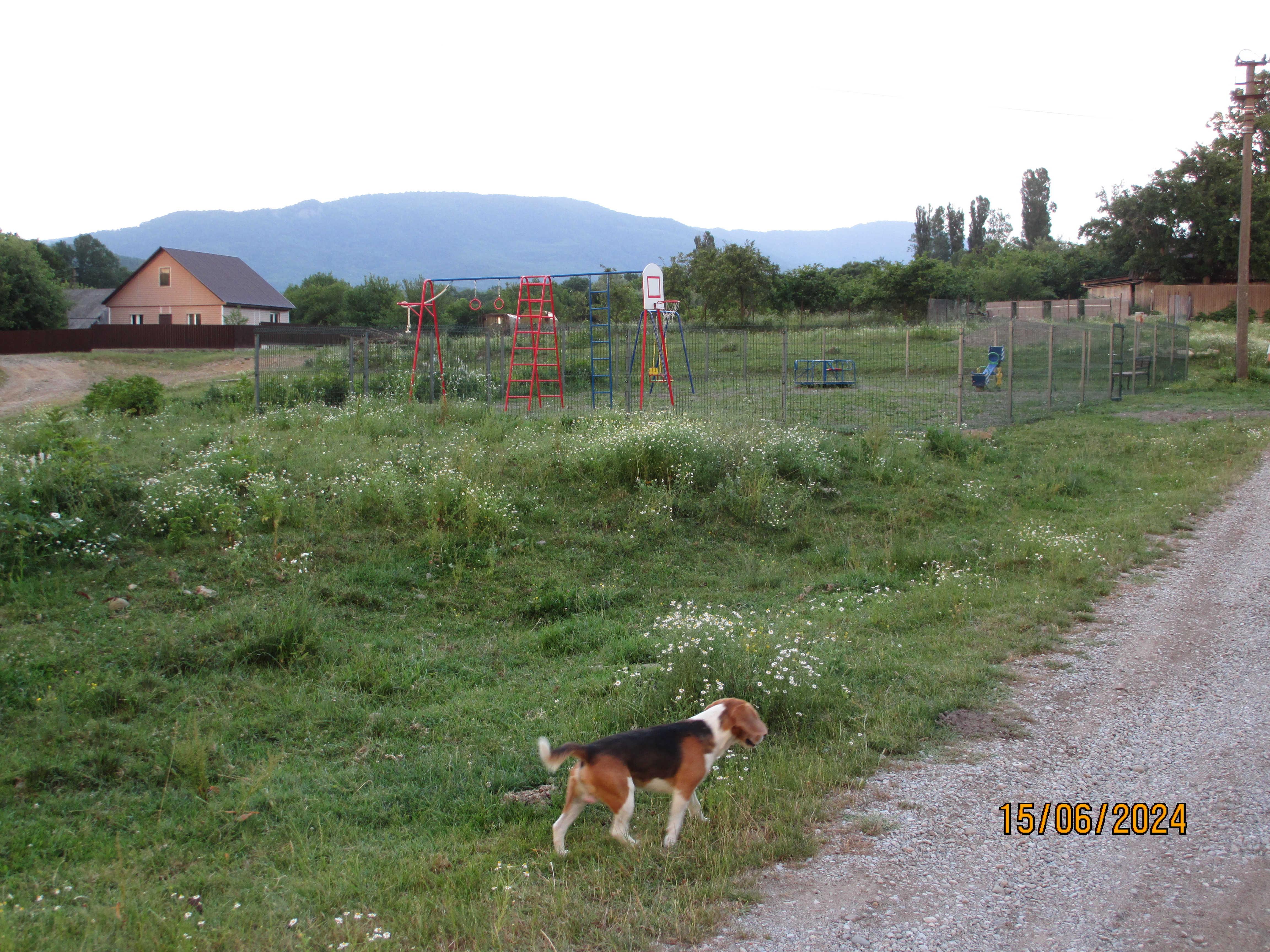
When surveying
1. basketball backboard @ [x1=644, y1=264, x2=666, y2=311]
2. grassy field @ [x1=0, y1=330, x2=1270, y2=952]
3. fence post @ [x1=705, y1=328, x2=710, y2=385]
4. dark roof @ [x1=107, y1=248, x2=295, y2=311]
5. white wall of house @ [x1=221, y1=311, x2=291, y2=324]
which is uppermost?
dark roof @ [x1=107, y1=248, x2=295, y2=311]

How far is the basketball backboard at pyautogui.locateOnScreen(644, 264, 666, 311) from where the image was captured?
61.7 feet

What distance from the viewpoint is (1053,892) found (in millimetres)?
3291

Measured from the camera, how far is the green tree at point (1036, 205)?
357ft

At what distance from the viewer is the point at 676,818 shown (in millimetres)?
3752

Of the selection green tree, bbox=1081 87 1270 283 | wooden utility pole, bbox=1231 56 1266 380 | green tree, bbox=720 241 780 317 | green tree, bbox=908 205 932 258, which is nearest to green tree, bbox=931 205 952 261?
green tree, bbox=908 205 932 258

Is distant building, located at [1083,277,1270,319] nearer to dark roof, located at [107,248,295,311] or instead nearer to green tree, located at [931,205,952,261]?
dark roof, located at [107,248,295,311]

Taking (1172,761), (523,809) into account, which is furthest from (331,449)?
(1172,761)

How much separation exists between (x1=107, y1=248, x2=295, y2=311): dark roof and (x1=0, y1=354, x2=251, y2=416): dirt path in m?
26.4

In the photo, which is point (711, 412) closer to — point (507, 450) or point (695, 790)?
point (507, 450)

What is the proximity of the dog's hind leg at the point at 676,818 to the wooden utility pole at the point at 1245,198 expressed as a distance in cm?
2837

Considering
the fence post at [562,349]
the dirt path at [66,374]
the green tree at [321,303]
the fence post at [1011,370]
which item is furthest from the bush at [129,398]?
the green tree at [321,303]

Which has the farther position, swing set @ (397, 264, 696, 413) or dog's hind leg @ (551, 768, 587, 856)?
swing set @ (397, 264, 696, 413)

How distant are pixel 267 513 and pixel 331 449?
3203 mm
